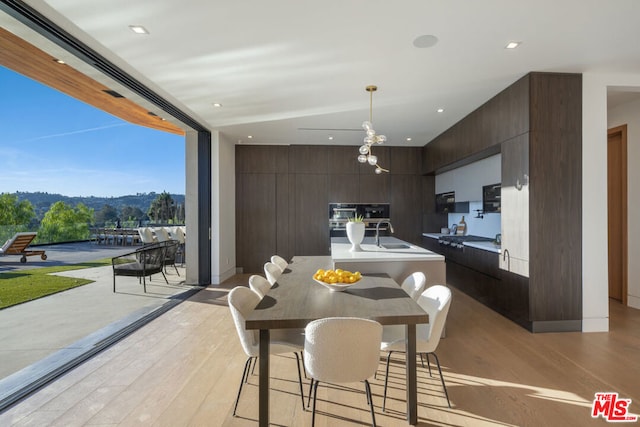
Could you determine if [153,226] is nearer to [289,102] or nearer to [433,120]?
[289,102]

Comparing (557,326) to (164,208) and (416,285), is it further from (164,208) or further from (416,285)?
(164,208)

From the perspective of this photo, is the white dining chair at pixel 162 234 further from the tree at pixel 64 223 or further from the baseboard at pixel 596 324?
the baseboard at pixel 596 324

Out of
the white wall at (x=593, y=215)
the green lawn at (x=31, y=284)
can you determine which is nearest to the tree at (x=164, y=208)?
the green lawn at (x=31, y=284)

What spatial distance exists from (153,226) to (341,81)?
6.60 meters

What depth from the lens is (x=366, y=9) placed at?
7.39ft

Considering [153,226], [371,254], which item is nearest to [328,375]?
[371,254]

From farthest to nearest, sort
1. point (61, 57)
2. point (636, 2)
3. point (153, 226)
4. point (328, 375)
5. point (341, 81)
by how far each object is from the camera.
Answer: point (153, 226)
point (341, 81)
point (61, 57)
point (636, 2)
point (328, 375)

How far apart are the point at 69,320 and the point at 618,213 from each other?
757 cm

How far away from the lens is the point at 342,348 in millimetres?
1539

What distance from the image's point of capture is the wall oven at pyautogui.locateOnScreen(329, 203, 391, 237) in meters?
6.76

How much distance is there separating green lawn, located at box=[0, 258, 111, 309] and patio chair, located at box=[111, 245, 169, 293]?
760 mm

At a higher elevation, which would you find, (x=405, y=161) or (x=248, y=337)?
(x=405, y=161)

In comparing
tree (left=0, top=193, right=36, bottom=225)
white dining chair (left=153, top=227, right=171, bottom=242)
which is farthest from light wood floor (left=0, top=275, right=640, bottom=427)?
white dining chair (left=153, top=227, right=171, bottom=242)

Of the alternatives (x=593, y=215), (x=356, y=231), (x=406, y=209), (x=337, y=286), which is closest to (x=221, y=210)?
(x=356, y=231)
